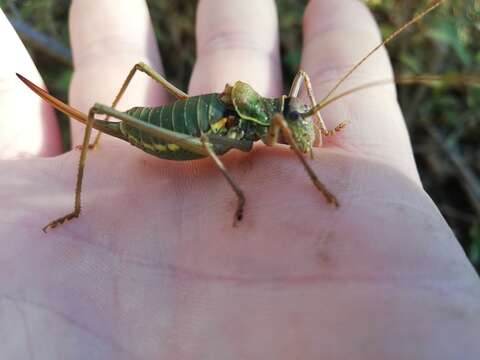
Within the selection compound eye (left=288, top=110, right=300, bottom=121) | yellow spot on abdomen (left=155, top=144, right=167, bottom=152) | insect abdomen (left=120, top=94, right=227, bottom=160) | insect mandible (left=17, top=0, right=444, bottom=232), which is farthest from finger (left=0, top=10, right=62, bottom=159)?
compound eye (left=288, top=110, right=300, bottom=121)

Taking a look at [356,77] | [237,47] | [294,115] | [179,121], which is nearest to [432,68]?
[356,77]

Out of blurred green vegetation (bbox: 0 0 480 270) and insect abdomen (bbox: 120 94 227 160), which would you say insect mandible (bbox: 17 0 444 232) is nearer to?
insect abdomen (bbox: 120 94 227 160)

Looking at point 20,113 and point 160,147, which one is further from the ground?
point 160,147

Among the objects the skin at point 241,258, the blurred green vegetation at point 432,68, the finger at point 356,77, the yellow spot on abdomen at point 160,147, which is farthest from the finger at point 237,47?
the yellow spot on abdomen at point 160,147

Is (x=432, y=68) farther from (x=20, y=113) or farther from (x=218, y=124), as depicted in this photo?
(x=20, y=113)

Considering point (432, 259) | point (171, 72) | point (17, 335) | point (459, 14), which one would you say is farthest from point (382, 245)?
point (171, 72)

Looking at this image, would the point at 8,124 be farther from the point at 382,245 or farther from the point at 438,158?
the point at 438,158
